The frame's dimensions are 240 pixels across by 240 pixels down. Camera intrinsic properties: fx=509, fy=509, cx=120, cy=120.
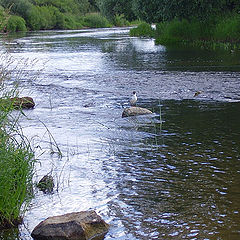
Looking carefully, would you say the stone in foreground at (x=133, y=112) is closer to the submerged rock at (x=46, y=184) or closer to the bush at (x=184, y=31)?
the submerged rock at (x=46, y=184)

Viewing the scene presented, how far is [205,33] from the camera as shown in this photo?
28047 mm

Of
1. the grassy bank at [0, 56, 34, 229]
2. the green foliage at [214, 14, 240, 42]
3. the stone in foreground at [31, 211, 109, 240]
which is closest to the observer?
the stone in foreground at [31, 211, 109, 240]

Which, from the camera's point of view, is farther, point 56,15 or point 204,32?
point 56,15

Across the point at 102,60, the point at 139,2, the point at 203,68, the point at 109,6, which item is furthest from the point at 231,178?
the point at 109,6

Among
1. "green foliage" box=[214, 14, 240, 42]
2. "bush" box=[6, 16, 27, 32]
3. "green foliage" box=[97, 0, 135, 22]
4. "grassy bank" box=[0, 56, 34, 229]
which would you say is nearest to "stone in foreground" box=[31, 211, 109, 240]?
"grassy bank" box=[0, 56, 34, 229]

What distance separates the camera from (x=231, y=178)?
6.78m

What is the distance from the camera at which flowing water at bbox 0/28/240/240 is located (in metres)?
5.67

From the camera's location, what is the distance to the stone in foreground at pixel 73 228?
501cm

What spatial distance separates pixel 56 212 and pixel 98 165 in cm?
174

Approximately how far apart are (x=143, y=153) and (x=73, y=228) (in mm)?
3123

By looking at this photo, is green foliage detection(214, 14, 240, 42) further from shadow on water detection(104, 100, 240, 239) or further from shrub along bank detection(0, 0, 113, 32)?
shrub along bank detection(0, 0, 113, 32)

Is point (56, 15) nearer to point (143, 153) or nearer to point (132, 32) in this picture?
point (132, 32)

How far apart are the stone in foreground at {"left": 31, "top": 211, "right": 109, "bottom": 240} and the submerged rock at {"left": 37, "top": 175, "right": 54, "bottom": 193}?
1175mm

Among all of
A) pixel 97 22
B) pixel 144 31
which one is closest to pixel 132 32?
pixel 144 31
